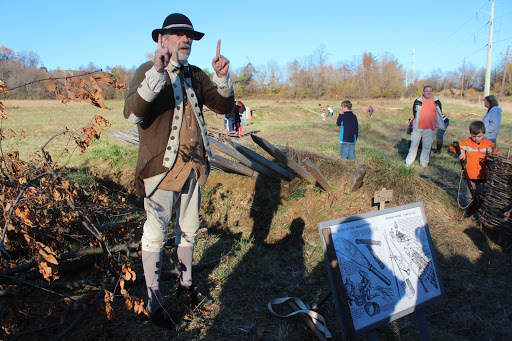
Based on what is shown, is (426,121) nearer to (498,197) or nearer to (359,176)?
(498,197)

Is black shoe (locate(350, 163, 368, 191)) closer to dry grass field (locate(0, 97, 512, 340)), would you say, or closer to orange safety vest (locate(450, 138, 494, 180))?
dry grass field (locate(0, 97, 512, 340))

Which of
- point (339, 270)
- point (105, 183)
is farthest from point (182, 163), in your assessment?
point (105, 183)

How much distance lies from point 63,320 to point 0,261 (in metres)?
0.64

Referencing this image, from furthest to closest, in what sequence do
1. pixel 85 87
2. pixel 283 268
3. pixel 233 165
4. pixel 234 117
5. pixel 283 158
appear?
pixel 233 165
pixel 283 158
pixel 283 268
pixel 234 117
pixel 85 87

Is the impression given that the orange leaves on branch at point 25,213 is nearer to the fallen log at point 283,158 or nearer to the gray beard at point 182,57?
the gray beard at point 182,57

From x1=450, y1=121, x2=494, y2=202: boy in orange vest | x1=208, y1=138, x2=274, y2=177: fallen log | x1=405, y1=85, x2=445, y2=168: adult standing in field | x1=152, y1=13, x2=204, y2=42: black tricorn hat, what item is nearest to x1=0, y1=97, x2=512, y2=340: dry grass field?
x1=208, y1=138, x2=274, y2=177: fallen log

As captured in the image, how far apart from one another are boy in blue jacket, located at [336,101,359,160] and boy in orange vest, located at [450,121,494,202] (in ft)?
8.76

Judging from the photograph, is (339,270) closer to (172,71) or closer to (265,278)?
(265,278)

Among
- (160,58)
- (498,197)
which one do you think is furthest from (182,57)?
(498,197)

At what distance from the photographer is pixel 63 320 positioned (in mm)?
2637

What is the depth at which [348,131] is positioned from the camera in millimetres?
7457

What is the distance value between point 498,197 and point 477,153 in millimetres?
800

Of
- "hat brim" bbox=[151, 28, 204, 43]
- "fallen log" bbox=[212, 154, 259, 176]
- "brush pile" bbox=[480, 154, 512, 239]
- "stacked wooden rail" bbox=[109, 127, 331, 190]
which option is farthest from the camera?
"fallen log" bbox=[212, 154, 259, 176]

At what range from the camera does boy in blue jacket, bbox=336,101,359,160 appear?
7.46 m
